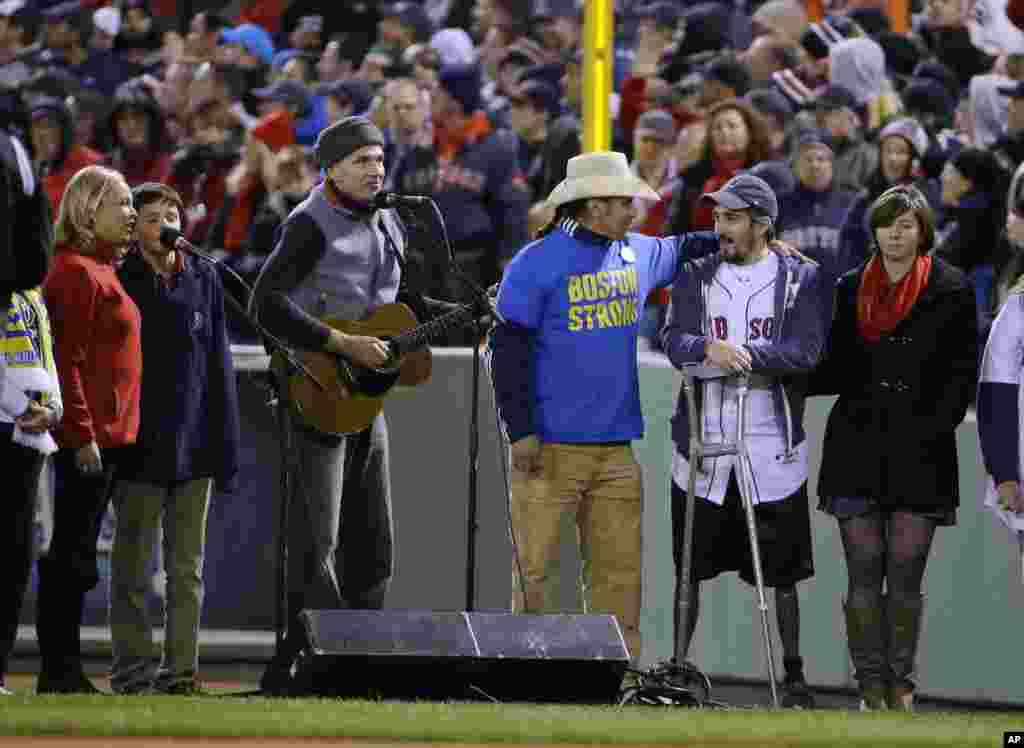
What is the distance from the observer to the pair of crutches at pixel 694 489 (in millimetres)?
10477

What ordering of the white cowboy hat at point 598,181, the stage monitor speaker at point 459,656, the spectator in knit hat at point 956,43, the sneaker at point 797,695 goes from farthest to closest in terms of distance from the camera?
the spectator in knit hat at point 956,43, the white cowboy hat at point 598,181, the sneaker at point 797,695, the stage monitor speaker at point 459,656

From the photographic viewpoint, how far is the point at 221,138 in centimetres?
2002

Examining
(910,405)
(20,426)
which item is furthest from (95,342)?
(910,405)

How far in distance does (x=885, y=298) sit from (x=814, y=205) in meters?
3.56

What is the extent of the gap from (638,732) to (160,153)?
37.8 ft

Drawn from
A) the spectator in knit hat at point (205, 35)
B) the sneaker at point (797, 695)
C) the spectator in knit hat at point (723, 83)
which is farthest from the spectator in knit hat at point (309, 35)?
the sneaker at point (797, 695)

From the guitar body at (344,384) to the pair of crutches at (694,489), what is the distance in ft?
3.98

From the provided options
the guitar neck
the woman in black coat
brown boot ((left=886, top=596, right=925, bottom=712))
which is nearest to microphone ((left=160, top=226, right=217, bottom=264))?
the guitar neck

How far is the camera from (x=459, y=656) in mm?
9750

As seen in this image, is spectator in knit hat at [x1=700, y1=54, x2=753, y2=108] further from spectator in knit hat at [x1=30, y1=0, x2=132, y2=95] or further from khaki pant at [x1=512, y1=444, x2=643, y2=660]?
spectator in knit hat at [x1=30, y1=0, x2=132, y2=95]

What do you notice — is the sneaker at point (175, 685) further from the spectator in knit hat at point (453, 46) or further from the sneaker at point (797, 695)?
the spectator in knit hat at point (453, 46)

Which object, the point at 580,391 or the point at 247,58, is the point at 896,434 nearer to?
the point at 580,391

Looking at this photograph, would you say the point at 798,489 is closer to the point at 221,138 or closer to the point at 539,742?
the point at 539,742

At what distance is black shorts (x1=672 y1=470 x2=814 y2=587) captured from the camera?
10766mm
